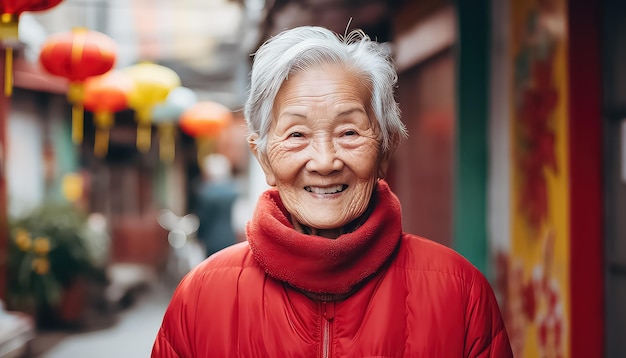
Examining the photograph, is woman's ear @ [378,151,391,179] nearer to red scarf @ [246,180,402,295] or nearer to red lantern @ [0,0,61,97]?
red scarf @ [246,180,402,295]

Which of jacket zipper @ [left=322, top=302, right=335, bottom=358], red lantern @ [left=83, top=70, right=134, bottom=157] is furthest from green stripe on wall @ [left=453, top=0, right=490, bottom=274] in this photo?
red lantern @ [left=83, top=70, right=134, bottom=157]

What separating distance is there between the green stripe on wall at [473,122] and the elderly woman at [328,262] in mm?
2529

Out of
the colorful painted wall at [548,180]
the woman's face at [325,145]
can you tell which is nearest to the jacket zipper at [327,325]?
the woman's face at [325,145]

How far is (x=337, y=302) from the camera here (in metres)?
1.58

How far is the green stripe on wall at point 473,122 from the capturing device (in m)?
4.04

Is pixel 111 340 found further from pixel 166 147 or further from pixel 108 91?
pixel 166 147

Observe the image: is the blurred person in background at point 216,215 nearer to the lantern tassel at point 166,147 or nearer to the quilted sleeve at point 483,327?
the lantern tassel at point 166,147

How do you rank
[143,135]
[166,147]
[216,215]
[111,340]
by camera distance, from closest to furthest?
[111,340] < [216,215] < [143,135] < [166,147]

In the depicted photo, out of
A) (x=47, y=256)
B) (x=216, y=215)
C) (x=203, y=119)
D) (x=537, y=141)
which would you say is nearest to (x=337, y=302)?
(x=537, y=141)

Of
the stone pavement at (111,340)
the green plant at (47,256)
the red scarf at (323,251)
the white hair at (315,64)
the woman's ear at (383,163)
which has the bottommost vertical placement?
the stone pavement at (111,340)

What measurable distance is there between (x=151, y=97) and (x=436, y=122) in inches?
133

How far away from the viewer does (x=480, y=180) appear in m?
4.09

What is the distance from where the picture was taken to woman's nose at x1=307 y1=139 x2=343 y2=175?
1.54 m

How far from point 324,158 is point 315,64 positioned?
0.23m
